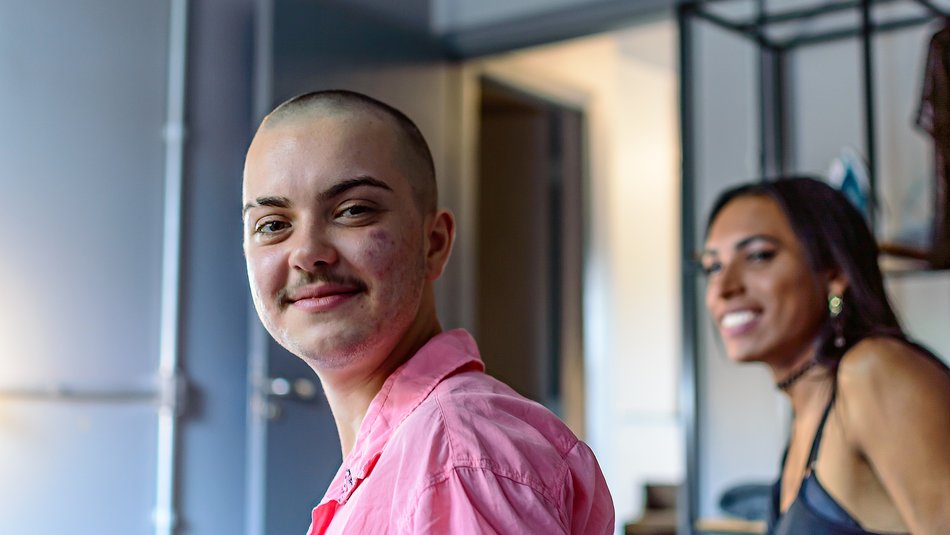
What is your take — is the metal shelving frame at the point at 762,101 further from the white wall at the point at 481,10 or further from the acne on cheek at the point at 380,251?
the acne on cheek at the point at 380,251

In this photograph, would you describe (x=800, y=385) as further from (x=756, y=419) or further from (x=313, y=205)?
(x=756, y=419)

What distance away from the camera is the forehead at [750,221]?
2252mm

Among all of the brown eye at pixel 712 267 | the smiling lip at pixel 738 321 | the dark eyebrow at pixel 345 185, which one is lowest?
A: the smiling lip at pixel 738 321

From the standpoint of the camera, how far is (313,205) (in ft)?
3.46

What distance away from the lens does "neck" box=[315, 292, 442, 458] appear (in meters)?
1.15

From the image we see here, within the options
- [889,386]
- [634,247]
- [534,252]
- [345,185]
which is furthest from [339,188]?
[634,247]

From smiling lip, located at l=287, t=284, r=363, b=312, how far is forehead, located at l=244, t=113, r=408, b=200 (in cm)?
10

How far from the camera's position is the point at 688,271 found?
11.3 feet

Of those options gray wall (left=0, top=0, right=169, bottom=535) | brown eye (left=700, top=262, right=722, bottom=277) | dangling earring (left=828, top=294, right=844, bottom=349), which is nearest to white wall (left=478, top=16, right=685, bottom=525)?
gray wall (left=0, top=0, right=169, bottom=535)

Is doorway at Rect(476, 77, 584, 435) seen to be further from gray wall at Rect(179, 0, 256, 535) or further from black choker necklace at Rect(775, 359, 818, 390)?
black choker necklace at Rect(775, 359, 818, 390)

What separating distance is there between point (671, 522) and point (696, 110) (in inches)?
81.8

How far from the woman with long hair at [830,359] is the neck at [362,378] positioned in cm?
97

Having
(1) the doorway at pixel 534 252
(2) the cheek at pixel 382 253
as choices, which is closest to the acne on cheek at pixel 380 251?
(2) the cheek at pixel 382 253

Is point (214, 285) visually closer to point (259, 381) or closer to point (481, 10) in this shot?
point (259, 381)
